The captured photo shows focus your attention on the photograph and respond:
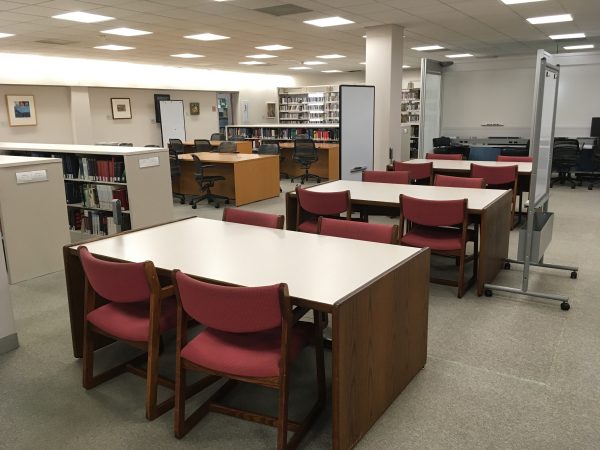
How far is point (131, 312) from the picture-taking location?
8.79 feet

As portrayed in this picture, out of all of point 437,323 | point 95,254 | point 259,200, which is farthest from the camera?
point 259,200

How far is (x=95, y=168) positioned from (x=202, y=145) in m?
4.91

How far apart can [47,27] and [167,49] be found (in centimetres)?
300

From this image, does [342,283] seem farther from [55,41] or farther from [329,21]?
[55,41]

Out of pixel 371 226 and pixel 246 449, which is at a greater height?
pixel 371 226

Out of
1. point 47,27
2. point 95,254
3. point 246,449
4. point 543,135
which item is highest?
point 47,27

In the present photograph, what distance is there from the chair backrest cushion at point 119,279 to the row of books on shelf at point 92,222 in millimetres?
3732

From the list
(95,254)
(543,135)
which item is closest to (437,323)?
(543,135)

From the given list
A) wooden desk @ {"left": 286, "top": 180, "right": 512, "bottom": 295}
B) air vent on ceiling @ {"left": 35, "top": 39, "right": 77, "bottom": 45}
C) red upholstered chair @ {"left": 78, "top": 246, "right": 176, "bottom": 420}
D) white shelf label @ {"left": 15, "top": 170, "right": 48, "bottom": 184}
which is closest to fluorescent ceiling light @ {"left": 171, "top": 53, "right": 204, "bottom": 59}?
air vent on ceiling @ {"left": 35, "top": 39, "right": 77, "bottom": 45}

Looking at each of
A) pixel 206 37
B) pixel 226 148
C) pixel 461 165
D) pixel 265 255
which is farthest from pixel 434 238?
pixel 226 148

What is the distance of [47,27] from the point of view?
7.45 meters

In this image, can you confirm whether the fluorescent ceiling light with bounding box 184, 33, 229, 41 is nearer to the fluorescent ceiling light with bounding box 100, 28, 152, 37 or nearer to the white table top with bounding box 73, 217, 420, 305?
the fluorescent ceiling light with bounding box 100, 28, 152, 37

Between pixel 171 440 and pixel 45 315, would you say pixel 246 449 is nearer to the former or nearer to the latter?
pixel 171 440

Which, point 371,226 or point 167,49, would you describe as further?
point 167,49
